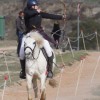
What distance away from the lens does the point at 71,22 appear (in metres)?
38.5

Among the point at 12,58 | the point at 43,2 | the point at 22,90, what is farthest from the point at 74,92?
the point at 43,2

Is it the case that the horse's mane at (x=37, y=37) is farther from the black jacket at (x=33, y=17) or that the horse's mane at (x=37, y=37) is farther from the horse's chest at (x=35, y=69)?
the horse's chest at (x=35, y=69)

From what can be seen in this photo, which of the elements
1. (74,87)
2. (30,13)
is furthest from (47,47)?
(74,87)

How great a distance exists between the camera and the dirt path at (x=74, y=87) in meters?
12.5

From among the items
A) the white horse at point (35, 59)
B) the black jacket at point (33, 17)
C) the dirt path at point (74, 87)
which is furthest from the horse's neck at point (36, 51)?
the dirt path at point (74, 87)

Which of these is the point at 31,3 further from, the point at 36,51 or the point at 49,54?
A: the point at 49,54

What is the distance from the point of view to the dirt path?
1255 centimetres

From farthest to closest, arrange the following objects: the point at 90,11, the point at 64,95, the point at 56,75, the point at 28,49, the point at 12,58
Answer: the point at 90,11 < the point at 12,58 < the point at 56,75 < the point at 64,95 < the point at 28,49

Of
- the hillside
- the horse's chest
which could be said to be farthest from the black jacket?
the hillside

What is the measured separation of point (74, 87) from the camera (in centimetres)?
1434

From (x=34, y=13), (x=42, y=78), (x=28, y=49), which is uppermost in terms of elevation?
(x=34, y=13)

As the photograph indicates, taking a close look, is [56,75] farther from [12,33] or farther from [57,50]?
[12,33]

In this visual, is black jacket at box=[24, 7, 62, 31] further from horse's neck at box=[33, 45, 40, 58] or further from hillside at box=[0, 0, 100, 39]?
hillside at box=[0, 0, 100, 39]

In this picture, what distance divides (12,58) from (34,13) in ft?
35.4
